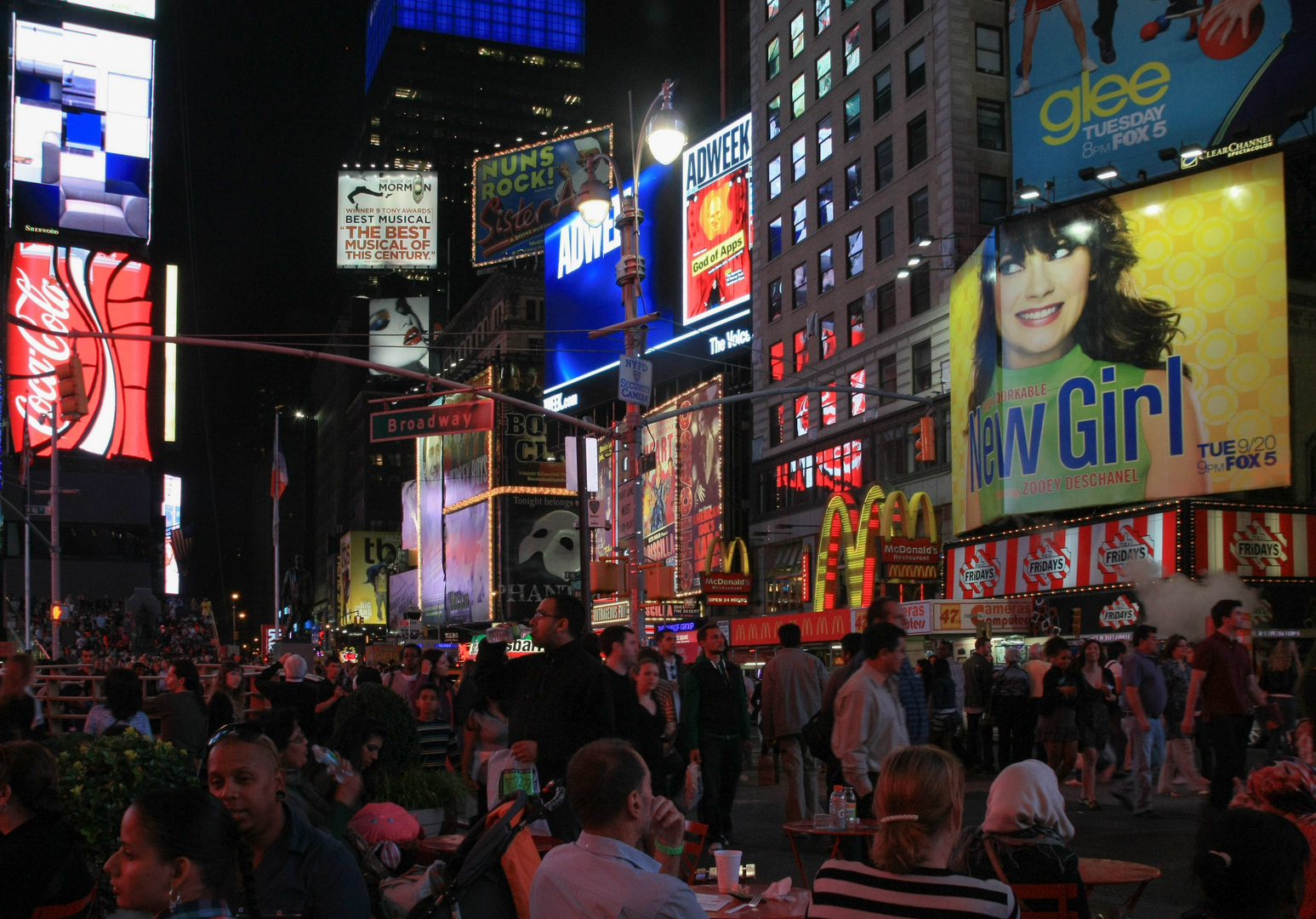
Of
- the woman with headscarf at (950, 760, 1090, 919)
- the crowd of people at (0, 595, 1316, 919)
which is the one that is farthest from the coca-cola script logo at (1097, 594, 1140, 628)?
the woman with headscarf at (950, 760, 1090, 919)

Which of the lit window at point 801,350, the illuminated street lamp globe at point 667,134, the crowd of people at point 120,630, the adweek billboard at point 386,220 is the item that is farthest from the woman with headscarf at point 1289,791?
the adweek billboard at point 386,220

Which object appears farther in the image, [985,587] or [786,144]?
[786,144]

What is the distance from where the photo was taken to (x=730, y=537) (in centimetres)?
5166

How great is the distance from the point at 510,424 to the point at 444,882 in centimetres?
6445

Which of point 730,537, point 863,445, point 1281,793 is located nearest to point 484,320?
point 730,537

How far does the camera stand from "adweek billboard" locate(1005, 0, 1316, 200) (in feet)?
107

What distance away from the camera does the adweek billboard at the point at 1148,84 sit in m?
32.5

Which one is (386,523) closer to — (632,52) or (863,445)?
(632,52)

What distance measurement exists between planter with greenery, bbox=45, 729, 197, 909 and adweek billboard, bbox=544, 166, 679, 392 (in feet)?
167

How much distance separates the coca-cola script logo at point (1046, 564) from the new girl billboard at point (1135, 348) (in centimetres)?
108

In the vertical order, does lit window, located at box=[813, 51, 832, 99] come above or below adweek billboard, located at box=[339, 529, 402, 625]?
above

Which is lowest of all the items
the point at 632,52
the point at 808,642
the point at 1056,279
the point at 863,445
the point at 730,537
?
the point at 808,642

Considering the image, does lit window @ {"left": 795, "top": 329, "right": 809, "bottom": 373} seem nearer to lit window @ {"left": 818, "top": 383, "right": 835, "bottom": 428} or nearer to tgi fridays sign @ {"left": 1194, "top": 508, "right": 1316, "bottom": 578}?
lit window @ {"left": 818, "top": 383, "right": 835, "bottom": 428}

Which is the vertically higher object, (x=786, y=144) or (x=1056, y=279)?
(x=786, y=144)
